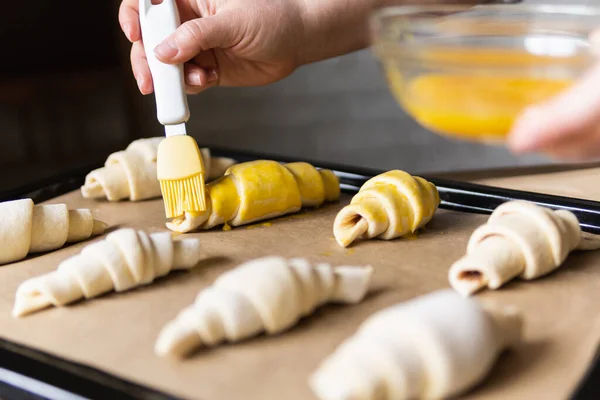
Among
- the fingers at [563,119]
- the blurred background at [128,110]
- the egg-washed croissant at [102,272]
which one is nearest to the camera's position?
the fingers at [563,119]

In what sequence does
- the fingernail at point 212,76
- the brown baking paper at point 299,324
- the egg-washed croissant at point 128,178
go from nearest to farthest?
the brown baking paper at point 299,324, the egg-washed croissant at point 128,178, the fingernail at point 212,76

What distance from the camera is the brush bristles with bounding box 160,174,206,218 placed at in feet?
4.55

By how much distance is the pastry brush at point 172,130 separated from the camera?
138cm

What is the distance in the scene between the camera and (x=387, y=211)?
1330 mm

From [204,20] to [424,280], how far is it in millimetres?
736

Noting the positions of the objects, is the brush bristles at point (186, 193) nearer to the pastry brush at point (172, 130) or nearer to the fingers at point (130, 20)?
the pastry brush at point (172, 130)

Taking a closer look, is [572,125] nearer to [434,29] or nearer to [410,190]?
[434,29]

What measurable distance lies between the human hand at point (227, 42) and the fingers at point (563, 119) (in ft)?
2.63

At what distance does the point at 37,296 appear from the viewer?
1.13 m

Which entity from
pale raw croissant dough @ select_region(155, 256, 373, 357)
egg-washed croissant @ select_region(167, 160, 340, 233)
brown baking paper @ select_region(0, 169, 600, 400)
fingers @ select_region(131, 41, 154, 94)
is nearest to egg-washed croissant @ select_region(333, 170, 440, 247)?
brown baking paper @ select_region(0, 169, 600, 400)

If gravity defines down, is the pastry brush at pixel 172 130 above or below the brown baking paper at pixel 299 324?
above

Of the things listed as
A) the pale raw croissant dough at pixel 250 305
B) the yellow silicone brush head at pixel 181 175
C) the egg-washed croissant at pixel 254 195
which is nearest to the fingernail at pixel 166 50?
the yellow silicone brush head at pixel 181 175

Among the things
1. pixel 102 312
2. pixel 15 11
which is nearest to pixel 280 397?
pixel 102 312

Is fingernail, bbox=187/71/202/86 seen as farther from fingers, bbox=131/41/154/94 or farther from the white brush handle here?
the white brush handle
